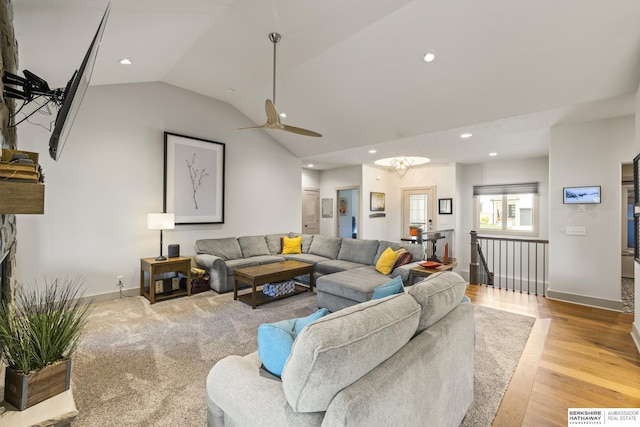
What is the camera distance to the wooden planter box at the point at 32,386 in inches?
52.2

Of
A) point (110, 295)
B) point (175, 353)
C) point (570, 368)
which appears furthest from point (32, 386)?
point (570, 368)

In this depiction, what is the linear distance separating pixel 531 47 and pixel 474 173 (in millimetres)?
4797

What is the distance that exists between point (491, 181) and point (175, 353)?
24.2ft

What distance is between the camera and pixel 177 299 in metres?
4.40

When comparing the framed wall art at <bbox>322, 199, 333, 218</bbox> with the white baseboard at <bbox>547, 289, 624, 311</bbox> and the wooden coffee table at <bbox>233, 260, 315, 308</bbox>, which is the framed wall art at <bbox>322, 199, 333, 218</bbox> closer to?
the wooden coffee table at <bbox>233, 260, 315, 308</bbox>

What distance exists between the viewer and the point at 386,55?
362 centimetres

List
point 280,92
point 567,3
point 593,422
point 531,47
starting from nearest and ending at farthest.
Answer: point 593,422
point 567,3
point 531,47
point 280,92

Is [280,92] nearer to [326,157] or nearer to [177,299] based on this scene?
[326,157]

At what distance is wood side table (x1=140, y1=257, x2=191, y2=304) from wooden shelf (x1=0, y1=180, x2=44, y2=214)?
10.4 ft

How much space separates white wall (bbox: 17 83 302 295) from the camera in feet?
12.6

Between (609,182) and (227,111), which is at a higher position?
(227,111)

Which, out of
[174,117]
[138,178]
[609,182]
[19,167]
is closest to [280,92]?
[174,117]

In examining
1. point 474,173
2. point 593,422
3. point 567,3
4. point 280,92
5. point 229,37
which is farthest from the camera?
point 474,173

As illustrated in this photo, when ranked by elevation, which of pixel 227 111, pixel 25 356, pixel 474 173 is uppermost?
pixel 227 111
